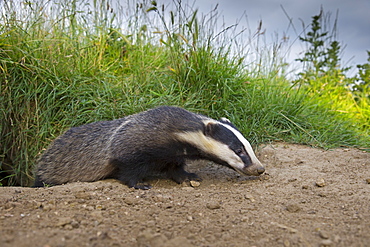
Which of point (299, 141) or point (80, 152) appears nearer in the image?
point (80, 152)

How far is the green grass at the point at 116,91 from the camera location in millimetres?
4477

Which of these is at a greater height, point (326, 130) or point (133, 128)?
point (326, 130)

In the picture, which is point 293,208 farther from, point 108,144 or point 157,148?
point 108,144

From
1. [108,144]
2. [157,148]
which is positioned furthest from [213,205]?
[108,144]

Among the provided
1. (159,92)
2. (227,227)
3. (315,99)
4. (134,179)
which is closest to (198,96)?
(159,92)

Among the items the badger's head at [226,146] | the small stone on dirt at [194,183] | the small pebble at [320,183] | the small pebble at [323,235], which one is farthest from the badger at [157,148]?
the small pebble at [323,235]

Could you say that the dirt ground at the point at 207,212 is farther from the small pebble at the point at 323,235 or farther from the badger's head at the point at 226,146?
the badger's head at the point at 226,146

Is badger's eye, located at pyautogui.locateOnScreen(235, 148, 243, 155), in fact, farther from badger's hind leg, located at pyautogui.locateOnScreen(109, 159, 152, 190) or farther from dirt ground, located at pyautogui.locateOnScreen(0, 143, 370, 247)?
badger's hind leg, located at pyautogui.locateOnScreen(109, 159, 152, 190)

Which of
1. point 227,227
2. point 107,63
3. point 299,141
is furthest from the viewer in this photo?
point 107,63

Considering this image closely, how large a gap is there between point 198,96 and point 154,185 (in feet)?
5.58

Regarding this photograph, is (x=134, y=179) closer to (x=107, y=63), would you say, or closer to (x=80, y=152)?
(x=80, y=152)

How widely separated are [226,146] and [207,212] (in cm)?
87

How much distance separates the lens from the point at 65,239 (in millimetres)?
1792

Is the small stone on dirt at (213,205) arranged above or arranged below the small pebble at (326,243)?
below
